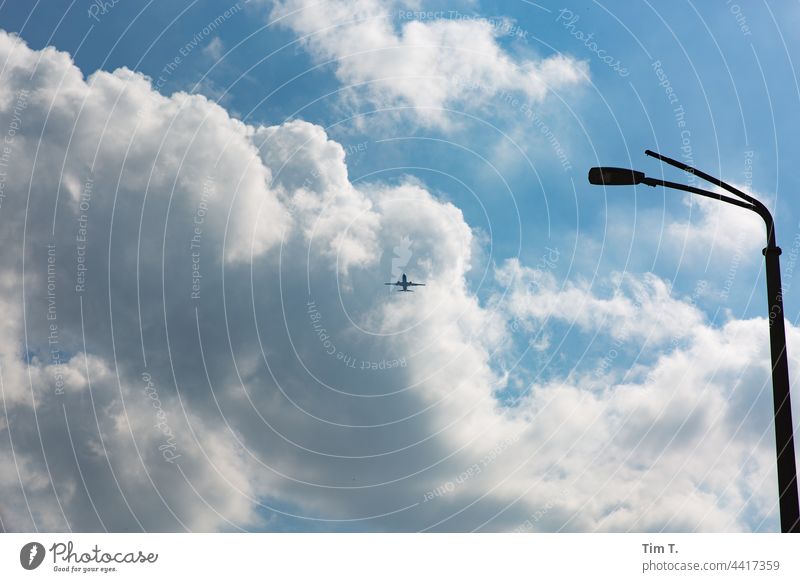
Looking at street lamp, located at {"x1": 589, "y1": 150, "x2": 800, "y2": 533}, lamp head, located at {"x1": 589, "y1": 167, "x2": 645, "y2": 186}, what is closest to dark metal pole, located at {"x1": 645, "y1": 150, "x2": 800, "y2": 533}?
street lamp, located at {"x1": 589, "y1": 150, "x2": 800, "y2": 533}

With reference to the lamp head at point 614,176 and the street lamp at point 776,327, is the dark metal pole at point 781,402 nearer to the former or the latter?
the street lamp at point 776,327

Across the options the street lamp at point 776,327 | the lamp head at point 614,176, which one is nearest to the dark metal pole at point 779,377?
the street lamp at point 776,327

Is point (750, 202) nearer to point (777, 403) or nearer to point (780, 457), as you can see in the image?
point (777, 403)

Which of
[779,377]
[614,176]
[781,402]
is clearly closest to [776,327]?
[779,377]

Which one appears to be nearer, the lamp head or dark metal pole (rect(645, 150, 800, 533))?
dark metal pole (rect(645, 150, 800, 533))

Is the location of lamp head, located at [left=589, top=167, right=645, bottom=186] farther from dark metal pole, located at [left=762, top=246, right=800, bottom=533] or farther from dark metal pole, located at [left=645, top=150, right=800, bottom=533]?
dark metal pole, located at [left=762, top=246, right=800, bottom=533]

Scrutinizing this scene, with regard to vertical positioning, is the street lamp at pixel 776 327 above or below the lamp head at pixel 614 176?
below
